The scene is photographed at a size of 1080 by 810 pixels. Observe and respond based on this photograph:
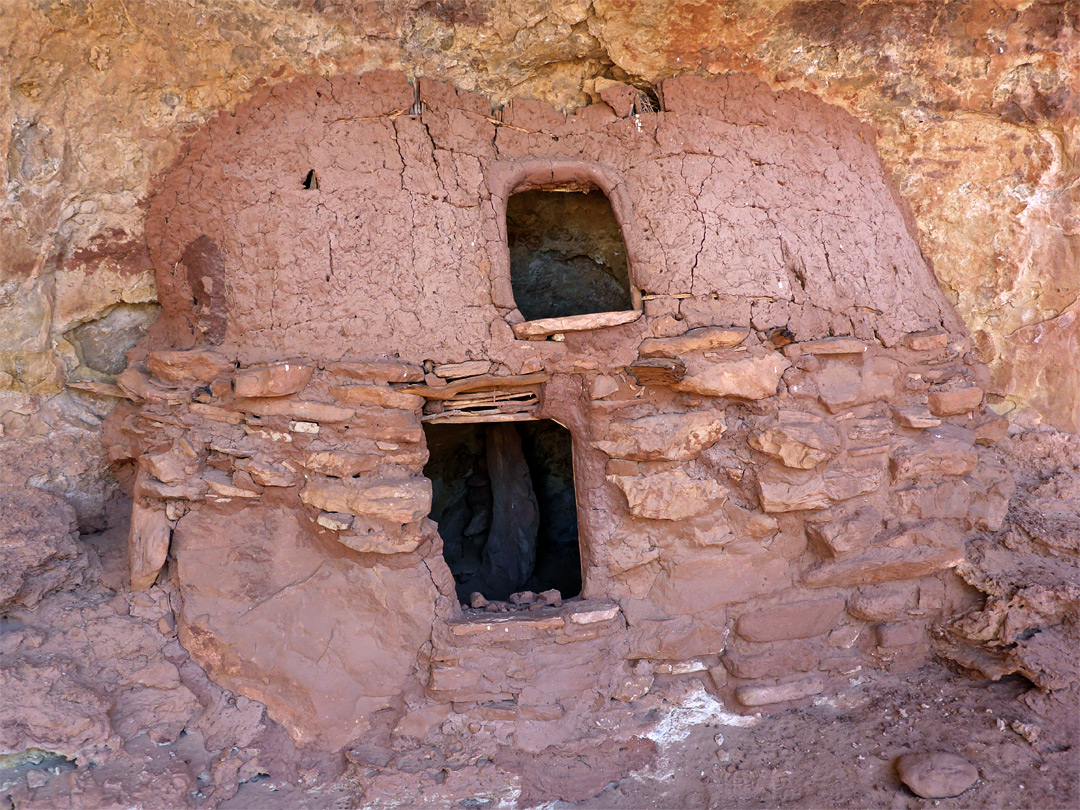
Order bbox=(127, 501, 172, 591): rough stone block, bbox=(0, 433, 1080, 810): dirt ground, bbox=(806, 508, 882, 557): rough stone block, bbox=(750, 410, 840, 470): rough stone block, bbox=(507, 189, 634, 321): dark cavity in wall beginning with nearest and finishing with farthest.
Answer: bbox=(0, 433, 1080, 810): dirt ground
bbox=(127, 501, 172, 591): rough stone block
bbox=(750, 410, 840, 470): rough stone block
bbox=(806, 508, 882, 557): rough stone block
bbox=(507, 189, 634, 321): dark cavity in wall

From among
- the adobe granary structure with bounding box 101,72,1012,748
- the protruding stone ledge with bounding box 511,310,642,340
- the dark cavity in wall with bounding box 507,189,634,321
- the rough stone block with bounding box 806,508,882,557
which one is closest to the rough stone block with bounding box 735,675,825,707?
the adobe granary structure with bounding box 101,72,1012,748

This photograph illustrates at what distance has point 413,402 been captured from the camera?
321 centimetres

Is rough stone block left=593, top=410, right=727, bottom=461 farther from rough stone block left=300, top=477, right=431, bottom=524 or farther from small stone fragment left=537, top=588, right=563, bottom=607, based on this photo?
rough stone block left=300, top=477, right=431, bottom=524

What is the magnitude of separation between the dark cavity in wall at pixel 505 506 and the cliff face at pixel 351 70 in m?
2.13

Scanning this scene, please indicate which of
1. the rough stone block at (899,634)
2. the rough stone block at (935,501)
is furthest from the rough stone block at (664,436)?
the rough stone block at (899,634)

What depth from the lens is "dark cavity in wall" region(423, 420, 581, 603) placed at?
473 centimetres

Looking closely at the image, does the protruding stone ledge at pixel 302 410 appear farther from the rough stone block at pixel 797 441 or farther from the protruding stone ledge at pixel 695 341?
the rough stone block at pixel 797 441

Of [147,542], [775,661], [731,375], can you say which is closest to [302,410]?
[147,542]

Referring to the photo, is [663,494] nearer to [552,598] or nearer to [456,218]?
[552,598]

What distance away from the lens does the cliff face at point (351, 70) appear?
10.5 feet

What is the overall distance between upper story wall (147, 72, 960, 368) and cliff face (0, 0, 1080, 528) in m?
0.14

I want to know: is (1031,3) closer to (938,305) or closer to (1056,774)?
(938,305)

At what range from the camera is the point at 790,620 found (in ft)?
11.5

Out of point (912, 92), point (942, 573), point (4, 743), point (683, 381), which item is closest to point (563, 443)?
point (683, 381)
